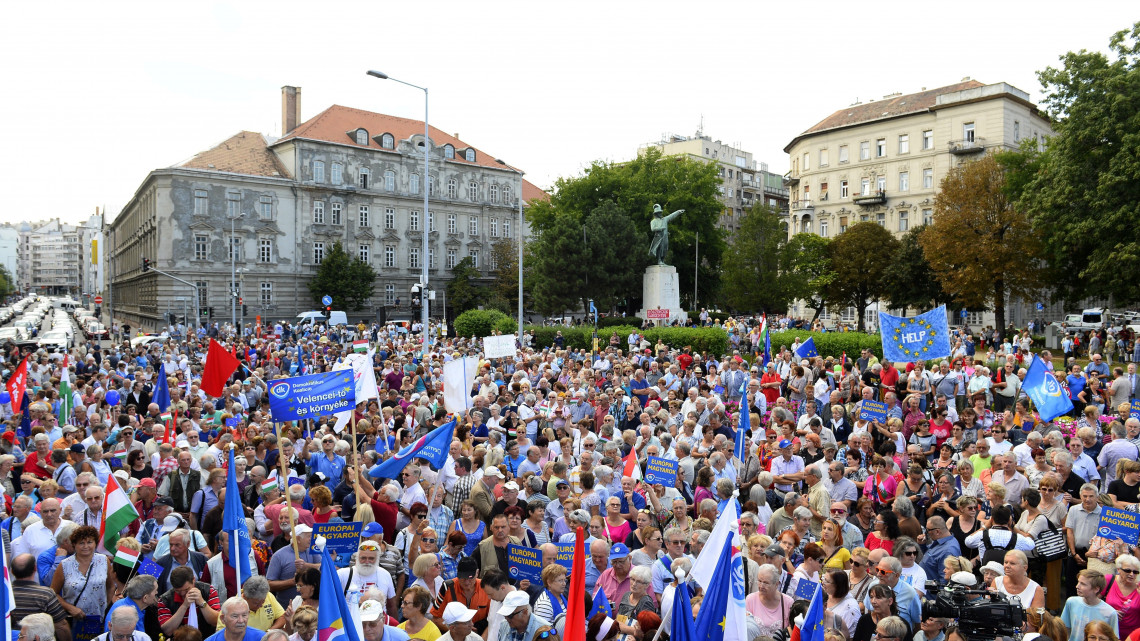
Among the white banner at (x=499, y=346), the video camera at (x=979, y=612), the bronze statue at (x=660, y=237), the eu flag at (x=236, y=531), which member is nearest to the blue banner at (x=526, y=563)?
the eu flag at (x=236, y=531)

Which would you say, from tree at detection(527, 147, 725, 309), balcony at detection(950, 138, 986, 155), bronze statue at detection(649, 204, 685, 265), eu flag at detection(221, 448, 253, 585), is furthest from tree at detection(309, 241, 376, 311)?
eu flag at detection(221, 448, 253, 585)

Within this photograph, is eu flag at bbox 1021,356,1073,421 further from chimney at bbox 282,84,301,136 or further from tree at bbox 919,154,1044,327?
chimney at bbox 282,84,301,136

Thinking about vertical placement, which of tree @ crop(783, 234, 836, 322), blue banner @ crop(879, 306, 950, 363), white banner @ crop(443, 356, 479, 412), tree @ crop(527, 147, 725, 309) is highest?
tree @ crop(527, 147, 725, 309)

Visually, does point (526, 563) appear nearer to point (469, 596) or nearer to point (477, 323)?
point (469, 596)

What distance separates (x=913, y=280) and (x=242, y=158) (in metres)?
A: 50.2

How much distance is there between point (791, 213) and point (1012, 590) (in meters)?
75.3

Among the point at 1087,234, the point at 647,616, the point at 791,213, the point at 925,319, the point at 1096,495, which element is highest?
the point at 791,213

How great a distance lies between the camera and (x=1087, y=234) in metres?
35.2

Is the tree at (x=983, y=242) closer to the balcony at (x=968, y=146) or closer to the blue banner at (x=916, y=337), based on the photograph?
the balcony at (x=968, y=146)

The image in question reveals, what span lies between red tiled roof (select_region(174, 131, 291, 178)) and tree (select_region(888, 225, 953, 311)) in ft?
151

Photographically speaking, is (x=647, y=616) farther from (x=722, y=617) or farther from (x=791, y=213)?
(x=791, y=213)

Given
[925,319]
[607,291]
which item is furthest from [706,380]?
[607,291]

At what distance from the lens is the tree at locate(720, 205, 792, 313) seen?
2240 inches

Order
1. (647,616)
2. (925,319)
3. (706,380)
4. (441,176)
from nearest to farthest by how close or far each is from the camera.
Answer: (647,616), (925,319), (706,380), (441,176)
